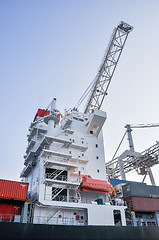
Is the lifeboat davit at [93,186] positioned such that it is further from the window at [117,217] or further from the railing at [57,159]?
the railing at [57,159]

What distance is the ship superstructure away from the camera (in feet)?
66.2

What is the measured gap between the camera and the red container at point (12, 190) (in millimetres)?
19484

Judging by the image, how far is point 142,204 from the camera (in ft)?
85.1

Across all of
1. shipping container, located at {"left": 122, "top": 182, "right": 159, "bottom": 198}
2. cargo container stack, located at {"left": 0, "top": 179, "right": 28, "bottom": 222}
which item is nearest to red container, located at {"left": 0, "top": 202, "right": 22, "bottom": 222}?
cargo container stack, located at {"left": 0, "top": 179, "right": 28, "bottom": 222}

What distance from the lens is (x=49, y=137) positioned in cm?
2403

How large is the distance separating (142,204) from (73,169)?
1079cm

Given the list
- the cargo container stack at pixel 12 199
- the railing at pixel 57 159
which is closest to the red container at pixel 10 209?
the cargo container stack at pixel 12 199

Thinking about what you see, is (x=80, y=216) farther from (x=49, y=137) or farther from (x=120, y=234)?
(x=49, y=137)

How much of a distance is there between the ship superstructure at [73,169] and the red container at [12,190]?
1.54 metres

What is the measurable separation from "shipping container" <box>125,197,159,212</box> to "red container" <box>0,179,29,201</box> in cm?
1402

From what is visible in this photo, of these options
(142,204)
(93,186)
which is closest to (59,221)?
(93,186)

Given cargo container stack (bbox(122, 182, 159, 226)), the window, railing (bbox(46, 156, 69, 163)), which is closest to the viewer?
the window

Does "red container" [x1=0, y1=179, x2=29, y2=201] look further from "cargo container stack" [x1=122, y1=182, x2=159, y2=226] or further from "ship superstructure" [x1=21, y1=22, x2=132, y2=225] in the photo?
"cargo container stack" [x1=122, y1=182, x2=159, y2=226]

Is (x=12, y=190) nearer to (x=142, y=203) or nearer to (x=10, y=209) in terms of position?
(x=10, y=209)
